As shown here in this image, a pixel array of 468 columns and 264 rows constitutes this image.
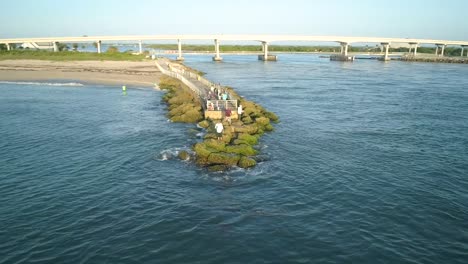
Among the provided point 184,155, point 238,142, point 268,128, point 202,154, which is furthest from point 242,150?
point 268,128

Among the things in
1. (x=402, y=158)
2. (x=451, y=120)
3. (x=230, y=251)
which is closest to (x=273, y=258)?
(x=230, y=251)

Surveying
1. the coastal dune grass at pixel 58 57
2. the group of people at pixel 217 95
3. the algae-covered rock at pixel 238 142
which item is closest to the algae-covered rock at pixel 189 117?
the group of people at pixel 217 95

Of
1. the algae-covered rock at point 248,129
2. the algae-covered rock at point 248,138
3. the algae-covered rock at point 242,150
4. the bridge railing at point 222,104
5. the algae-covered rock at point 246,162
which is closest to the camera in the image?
the algae-covered rock at point 246,162

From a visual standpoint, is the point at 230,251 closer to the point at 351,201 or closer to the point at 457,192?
the point at 351,201

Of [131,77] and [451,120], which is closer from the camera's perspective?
[451,120]

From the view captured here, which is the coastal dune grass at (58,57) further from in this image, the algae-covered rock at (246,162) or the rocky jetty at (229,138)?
the algae-covered rock at (246,162)

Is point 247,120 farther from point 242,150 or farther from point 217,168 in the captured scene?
point 217,168

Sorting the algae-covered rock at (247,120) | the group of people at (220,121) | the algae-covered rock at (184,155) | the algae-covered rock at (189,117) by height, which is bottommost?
the algae-covered rock at (184,155)
